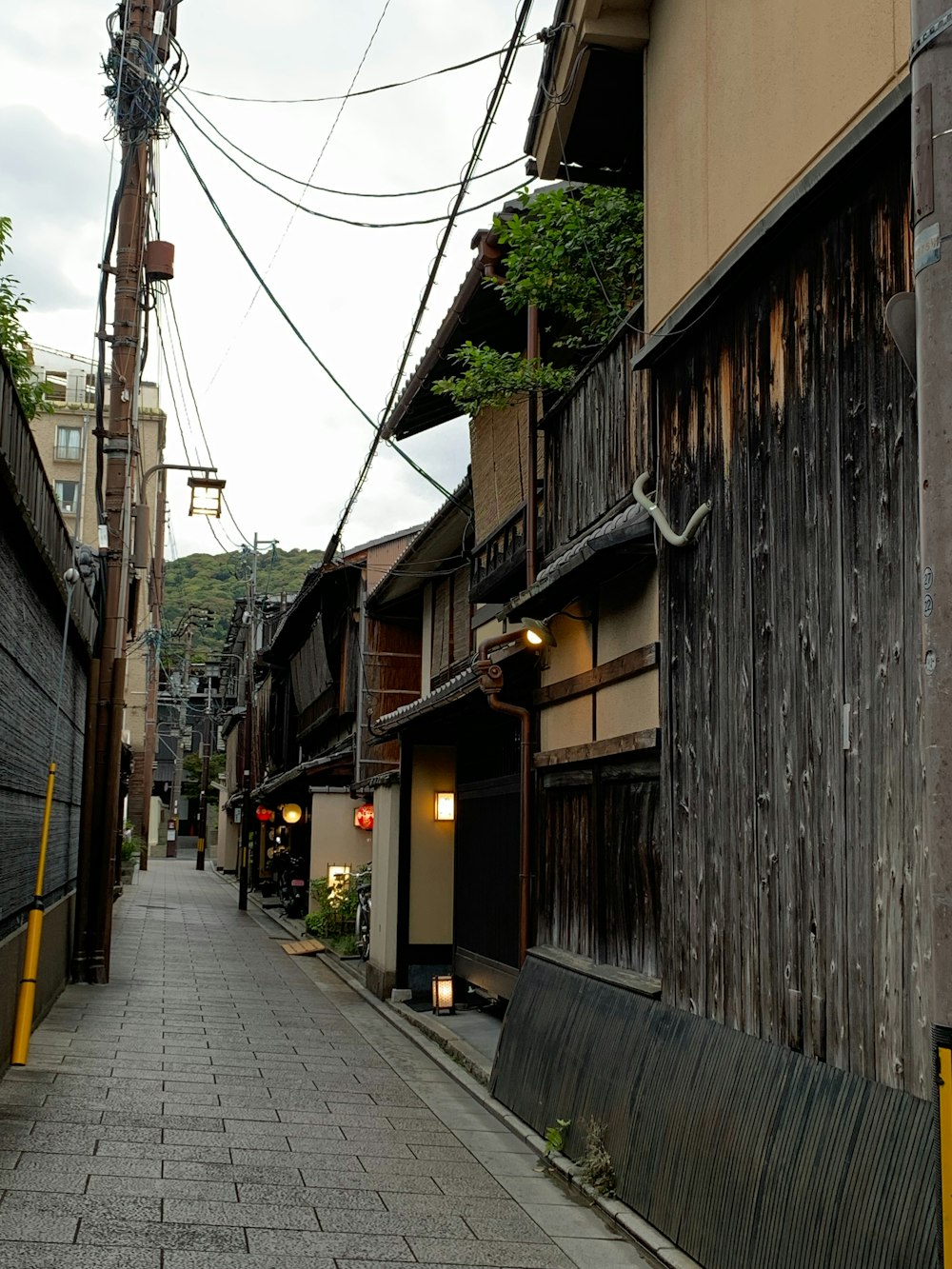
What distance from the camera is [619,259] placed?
1172 cm

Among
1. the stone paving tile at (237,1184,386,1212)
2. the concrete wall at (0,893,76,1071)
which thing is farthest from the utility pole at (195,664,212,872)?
the stone paving tile at (237,1184,386,1212)

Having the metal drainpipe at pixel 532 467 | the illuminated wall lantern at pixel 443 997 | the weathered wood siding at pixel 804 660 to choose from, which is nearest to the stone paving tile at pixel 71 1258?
the weathered wood siding at pixel 804 660

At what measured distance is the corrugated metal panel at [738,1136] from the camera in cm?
552

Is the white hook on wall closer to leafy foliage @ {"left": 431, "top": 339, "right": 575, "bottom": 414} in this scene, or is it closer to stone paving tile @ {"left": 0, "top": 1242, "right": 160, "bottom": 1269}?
leafy foliage @ {"left": 431, "top": 339, "right": 575, "bottom": 414}

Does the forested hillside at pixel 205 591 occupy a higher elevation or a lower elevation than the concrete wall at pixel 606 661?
higher

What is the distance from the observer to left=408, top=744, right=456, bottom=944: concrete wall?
64.7ft

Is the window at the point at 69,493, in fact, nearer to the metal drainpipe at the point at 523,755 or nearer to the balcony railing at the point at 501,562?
the balcony railing at the point at 501,562

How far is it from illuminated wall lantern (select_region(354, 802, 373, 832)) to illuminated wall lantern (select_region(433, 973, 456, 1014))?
1282 centimetres

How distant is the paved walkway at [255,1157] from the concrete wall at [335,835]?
591 inches

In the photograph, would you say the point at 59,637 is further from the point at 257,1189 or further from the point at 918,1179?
the point at 918,1179

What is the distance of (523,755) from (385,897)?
7986 mm

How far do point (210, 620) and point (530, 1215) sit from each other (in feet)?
232

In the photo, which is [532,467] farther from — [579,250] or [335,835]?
[335,835]

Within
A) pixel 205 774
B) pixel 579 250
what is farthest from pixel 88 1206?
pixel 205 774
